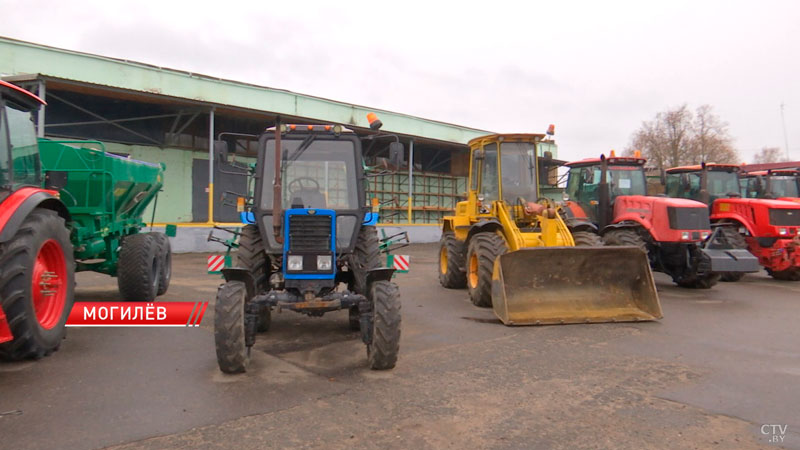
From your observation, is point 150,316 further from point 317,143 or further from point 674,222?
point 674,222

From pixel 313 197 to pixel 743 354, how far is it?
4803mm

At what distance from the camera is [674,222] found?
28.5 feet

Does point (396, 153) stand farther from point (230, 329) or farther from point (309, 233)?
point (230, 329)

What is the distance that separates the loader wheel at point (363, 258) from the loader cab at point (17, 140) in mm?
3201

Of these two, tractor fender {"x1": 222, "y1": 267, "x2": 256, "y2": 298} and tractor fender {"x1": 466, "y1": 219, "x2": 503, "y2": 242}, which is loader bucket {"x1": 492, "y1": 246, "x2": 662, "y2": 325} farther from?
tractor fender {"x1": 222, "y1": 267, "x2": 256, "y2": 298}

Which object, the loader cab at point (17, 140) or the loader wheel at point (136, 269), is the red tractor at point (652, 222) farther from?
the loader cab at point (17, 140)

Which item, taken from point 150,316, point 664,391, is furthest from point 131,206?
point 664,391

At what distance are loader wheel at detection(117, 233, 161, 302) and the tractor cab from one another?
12991 millimetres

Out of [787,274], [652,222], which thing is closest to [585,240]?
[652,222]

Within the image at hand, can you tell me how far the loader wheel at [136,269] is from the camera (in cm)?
724

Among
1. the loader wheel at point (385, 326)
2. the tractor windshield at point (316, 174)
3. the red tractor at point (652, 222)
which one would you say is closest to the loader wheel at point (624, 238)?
the red tractor at point (652, 222)

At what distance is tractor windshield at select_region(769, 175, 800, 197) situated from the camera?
13.0 m

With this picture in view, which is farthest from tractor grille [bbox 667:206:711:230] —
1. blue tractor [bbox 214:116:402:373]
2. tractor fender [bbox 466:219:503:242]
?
blue tractor [bbox 214:116:402:373]

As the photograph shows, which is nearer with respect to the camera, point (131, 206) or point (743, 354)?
point (743, 354)
